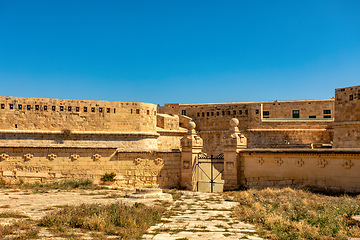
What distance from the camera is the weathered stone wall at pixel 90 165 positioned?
15.8m

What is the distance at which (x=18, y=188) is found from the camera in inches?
592

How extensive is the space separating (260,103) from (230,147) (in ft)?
54.8

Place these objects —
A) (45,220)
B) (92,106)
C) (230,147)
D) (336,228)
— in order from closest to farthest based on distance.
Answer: (336,228)
(45,220)
(230,147)
(92,106)

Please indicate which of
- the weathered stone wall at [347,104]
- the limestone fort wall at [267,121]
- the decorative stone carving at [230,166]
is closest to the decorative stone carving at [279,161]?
the decorative stone carving at [230,166]

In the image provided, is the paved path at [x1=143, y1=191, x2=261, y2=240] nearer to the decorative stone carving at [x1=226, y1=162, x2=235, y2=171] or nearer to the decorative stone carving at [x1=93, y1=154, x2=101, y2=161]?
the decorative stone carving at [x1=226, y1=162, x2=235, y2=171]

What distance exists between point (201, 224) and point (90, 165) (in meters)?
9.06

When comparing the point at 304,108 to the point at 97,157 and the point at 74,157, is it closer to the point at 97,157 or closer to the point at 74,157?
the point at 97,157

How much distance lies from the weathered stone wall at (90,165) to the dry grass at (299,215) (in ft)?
16.2

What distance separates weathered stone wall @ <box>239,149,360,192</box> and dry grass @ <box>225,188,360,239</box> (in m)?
1.33

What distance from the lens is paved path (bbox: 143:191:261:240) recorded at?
7289 millimetres


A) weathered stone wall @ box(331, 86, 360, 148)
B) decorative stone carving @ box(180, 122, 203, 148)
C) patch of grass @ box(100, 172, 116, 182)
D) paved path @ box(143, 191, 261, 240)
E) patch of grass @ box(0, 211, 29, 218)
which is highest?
weathered stone wall @ box(331, 86, 360, 148)

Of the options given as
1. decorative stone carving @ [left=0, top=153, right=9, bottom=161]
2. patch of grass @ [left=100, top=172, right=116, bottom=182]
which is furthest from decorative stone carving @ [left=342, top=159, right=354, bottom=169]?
decorative stone carving @ [left=0, top=153, right=9, bottom=161]

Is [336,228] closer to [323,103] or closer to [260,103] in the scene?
[260,103]

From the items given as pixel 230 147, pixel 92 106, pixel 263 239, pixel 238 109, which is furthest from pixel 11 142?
pixel 263 239
